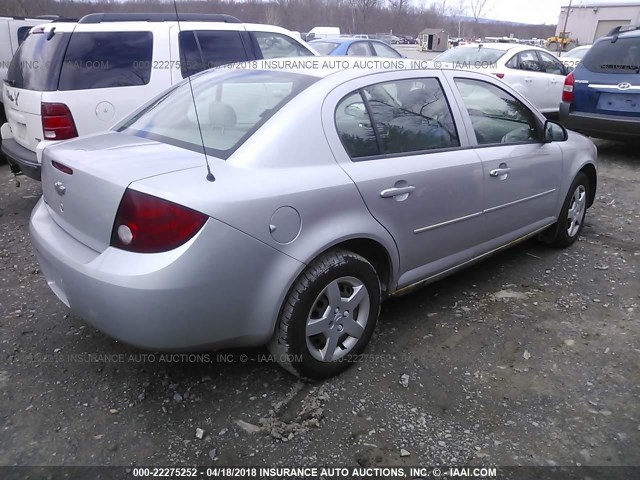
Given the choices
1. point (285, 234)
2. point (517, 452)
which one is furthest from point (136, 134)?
point (517, 452)

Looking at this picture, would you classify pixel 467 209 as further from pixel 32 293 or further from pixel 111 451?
Result: pixel 32 293

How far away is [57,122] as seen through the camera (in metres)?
4.53

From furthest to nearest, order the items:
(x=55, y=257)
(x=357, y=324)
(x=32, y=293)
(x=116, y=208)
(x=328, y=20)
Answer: (x=328, y=20), (x=32, y=293), (x=357, y=324), (x=55, y=257), (x=116, y=208)

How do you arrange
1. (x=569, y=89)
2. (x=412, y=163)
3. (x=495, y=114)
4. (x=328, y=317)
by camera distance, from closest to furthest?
1. (x=328, y=317)
2. (x=412, y=163)
3. (x=495, y=114)
4. (x=569, y=89)

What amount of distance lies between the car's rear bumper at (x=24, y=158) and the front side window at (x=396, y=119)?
3220 mm

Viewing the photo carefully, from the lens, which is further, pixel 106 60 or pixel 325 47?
pixel 325 47

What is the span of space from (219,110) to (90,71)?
2.62 m

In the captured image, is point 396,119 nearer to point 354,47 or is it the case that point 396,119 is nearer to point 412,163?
point 412,163

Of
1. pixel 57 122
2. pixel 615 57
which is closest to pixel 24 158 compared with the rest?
pixel 57 122

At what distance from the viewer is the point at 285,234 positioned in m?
2.29

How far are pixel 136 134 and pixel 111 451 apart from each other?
1.63 m

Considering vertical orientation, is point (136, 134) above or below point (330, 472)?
above

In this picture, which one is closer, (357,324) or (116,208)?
(116,208)

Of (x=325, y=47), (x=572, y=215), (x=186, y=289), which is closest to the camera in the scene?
(x=186, y=289)
